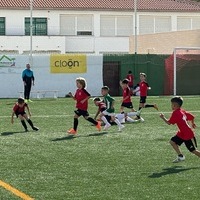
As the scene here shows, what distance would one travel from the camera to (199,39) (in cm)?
4738

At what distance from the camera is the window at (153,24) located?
61609mm

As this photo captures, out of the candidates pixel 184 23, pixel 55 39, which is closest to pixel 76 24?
pixel 55 39

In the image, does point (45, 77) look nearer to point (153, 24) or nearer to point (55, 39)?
point (55, 39)

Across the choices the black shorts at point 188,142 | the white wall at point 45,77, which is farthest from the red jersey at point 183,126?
the white wall at point 45,77

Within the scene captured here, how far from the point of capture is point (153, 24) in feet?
204

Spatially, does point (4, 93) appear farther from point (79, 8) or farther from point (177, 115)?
point (177, 115)

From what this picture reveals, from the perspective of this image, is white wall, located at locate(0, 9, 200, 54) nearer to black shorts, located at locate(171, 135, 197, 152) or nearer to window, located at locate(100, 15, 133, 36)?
window, located at locate(100, 15, 133, 36)

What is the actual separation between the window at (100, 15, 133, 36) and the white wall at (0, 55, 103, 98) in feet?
58.2

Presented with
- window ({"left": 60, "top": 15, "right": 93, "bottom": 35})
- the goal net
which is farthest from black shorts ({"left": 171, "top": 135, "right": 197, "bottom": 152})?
window ({"left": 60, "top": 15, "right": 93, "bottom": 35})

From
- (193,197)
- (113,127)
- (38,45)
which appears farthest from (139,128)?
(38,45)

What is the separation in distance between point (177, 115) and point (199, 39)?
33883mm

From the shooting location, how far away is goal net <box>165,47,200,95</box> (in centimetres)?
4419

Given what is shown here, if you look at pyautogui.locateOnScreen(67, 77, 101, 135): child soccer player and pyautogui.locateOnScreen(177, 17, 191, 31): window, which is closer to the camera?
pyautogui.locateOnScreen(67, 77, 101, 135): child soccer player

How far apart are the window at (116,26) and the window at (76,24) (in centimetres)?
101
